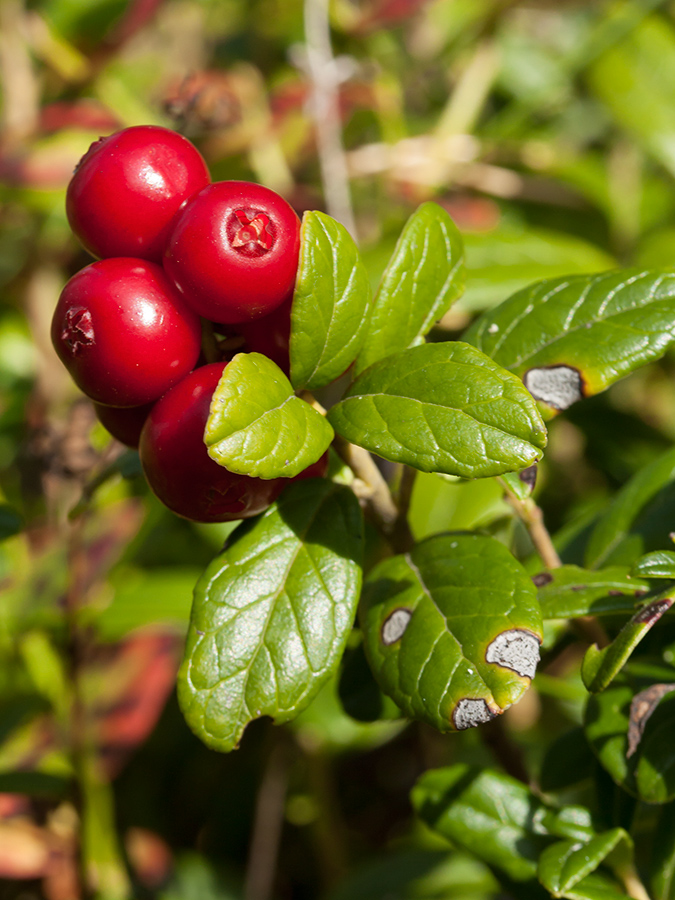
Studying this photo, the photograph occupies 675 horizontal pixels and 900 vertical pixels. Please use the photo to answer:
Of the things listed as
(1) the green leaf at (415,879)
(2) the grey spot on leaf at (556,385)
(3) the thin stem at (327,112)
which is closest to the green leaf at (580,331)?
(2) the grey spot on leaf at (556,385)

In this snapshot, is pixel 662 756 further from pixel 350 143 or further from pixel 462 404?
pixel 350 143

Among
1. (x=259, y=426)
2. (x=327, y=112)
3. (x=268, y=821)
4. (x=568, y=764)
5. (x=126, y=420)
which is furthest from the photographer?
(x=327, y=112)

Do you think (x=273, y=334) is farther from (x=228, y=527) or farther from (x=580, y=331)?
(x=228, y=527)

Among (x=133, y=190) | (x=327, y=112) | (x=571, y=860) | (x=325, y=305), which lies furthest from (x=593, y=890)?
(x=327, y=112)

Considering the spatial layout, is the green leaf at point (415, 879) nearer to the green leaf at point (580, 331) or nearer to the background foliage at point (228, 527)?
the background foliage at point (228, 527)

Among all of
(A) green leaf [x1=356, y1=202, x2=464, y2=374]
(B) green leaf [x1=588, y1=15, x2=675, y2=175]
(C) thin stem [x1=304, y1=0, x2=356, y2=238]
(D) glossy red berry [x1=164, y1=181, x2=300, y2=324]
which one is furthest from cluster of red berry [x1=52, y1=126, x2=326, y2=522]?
(B) green leaf [x1=588, y1=15, x2=675, y2=175]

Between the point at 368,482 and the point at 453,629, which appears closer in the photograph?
the point at 453,629
